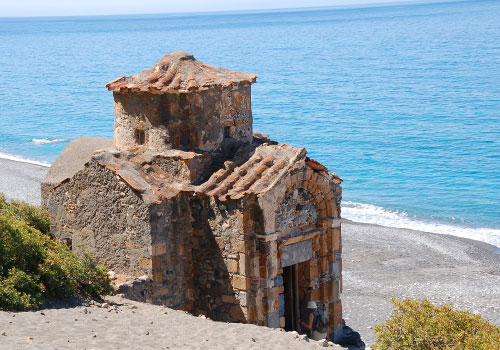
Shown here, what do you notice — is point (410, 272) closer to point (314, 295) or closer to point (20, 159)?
point (314, 295)

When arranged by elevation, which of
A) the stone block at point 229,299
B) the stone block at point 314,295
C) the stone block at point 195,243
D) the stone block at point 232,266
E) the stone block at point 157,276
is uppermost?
the stone block at point 195,243

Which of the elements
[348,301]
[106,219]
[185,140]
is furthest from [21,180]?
[106,219]

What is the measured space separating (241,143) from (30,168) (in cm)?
3011

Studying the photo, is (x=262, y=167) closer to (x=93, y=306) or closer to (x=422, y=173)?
(x=93, y=306)

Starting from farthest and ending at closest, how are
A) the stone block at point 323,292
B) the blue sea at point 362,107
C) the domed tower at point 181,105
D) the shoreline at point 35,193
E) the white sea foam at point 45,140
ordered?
1. the white sea foam at point 45,140
2. the blue sea at point 362,107
3. the shoreline at point 35,193
4. the stone block at point 323,292
5. the domed tower at point 181,105

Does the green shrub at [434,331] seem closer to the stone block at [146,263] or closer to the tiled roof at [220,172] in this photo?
the tiled roof at [220,172]

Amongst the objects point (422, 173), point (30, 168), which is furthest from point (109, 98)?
point (422, 173)

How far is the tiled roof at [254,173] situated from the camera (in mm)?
14094

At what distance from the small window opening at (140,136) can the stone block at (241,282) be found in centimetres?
371

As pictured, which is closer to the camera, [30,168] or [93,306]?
[93,306]

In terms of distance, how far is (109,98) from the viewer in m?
80.6

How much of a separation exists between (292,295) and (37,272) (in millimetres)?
5531

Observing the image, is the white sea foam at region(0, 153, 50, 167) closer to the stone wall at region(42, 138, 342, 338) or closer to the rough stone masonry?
the rough stone masonry

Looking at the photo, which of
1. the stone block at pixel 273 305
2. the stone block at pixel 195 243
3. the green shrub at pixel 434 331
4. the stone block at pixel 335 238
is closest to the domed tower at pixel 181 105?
the stone block at pixel 195 243
